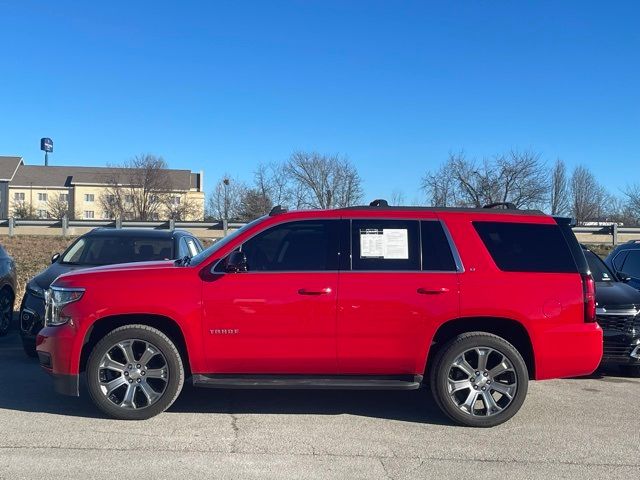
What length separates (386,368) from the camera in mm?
5570

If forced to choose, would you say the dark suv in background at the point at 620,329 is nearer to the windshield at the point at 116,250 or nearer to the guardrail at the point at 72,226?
the windshield at the point at 116,250

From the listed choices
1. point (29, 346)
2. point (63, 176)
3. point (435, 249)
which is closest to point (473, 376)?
point (435, 249)

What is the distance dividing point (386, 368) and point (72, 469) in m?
2.63

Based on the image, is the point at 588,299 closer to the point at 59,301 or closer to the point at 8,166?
the point at 59,301

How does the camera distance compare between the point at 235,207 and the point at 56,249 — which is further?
the point at 235,207


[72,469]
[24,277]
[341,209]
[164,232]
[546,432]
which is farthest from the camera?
[24,277]

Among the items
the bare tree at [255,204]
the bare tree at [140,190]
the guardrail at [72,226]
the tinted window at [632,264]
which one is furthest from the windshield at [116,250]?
the bare tree at [140,190]

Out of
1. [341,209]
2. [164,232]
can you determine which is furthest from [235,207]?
[341,209]

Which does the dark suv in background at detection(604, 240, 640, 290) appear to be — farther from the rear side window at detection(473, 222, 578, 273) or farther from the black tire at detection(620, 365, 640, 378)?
the rear side window at detection(473, 222, 578, 273)

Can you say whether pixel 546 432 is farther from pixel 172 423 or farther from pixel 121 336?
pixel 121 336

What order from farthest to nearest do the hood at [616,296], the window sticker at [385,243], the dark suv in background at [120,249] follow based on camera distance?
the dark suv in background at [120,249] < the hood at [616,296] < the window sticker at [385,243]

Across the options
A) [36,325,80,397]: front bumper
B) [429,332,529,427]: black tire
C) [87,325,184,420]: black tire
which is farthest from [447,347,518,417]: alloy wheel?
[36,325,80,397]: front bumper

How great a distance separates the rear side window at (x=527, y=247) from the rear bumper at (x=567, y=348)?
53 cm

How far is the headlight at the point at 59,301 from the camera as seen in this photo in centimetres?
554
